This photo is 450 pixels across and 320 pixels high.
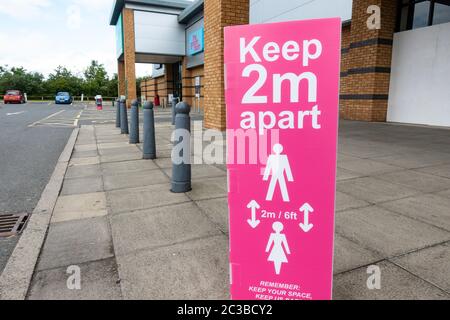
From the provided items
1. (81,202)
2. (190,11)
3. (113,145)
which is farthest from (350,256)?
(190,11)

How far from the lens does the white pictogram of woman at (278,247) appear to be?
6.42 ft

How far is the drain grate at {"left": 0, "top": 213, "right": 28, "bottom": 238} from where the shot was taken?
349 cm

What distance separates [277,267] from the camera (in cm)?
199

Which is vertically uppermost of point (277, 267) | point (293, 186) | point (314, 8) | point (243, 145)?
point (314, 8)

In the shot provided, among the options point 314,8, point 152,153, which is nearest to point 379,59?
point 314,8

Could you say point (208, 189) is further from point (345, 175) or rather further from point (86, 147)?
point (86, 147)

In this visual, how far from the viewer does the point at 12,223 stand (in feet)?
12.3

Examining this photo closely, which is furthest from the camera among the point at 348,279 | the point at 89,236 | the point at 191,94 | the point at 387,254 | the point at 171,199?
→ the point at 191,94

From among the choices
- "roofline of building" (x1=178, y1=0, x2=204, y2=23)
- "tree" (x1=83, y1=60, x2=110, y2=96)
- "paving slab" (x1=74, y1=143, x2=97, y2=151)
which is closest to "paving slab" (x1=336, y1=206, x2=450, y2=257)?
"paving slab" (x1=74, y1=143, x2=97, y2=151)

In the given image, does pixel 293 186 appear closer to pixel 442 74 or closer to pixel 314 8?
pixel 442 74

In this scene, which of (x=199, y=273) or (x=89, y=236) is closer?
(x=199, y=273)

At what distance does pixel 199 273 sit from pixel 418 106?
1129 centimetres

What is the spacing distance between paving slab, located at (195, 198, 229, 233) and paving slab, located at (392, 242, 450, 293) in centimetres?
155

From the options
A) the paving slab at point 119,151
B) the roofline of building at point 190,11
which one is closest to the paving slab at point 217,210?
the paving slab at point 119,151
